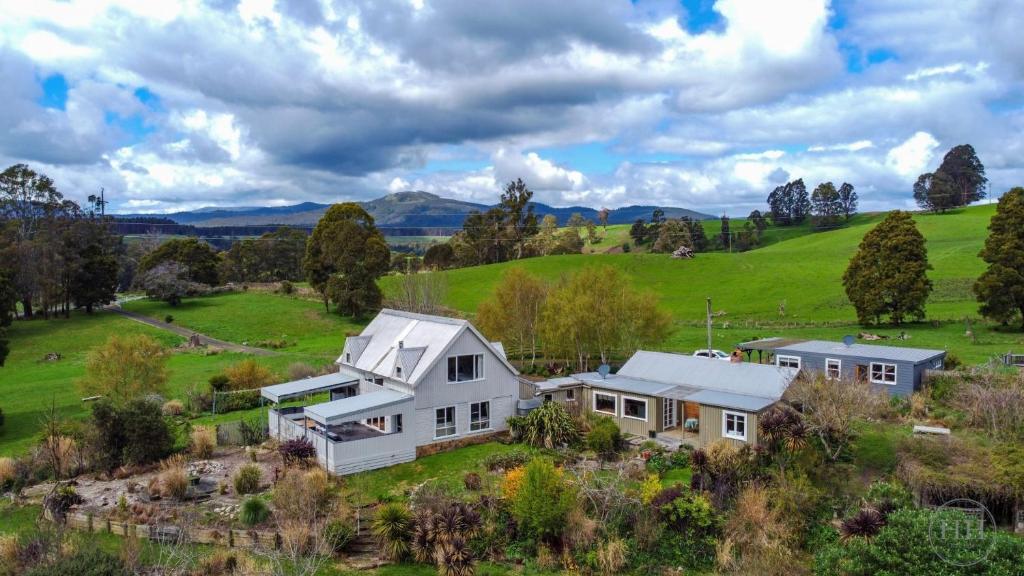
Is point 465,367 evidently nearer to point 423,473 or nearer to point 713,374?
point 423,473

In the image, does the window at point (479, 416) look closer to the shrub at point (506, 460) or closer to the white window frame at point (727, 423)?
the shrub at point (506, 460)

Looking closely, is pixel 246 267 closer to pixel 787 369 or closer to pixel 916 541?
pixel 787 369

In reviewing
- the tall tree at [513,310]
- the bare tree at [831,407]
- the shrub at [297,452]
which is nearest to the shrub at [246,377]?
the shrub at [297,452]

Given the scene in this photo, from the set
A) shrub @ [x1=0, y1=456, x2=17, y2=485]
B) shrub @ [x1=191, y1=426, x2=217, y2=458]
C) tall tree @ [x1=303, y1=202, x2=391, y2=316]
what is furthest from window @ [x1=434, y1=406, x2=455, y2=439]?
tall tree @ [x1=303, y1=202, x2=391, y2=316]

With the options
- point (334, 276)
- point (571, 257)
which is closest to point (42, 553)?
point (334, 276)

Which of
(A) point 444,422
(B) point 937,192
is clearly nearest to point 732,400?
(A) point 444,422

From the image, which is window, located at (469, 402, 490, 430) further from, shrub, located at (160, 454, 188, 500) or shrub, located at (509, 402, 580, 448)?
shrub, located at (160, 454, 188, 500)
